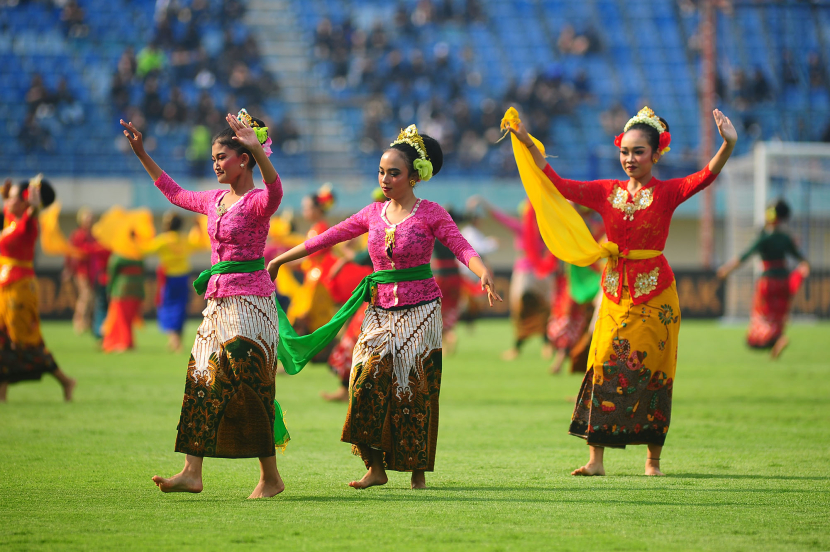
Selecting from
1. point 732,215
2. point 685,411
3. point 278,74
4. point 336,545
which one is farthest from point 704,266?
point 336,545

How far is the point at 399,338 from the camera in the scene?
18.2 feet

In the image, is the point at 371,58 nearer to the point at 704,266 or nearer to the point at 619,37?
the point at 619,37

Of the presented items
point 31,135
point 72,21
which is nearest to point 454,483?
point 31,135

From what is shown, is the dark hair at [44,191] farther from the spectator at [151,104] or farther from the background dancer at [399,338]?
the spectator at [151,104]

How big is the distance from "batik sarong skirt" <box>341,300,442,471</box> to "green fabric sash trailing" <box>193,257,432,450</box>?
0.16 meters

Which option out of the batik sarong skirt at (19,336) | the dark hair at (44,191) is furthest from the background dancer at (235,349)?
the batik sarong skirt at (19,336)

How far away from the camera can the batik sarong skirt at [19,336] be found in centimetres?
912

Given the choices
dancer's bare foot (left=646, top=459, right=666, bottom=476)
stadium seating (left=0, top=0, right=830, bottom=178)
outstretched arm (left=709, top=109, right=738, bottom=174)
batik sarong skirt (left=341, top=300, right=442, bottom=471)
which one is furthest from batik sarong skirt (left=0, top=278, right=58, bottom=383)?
stadium seating (left=0, top=0, right=830, bottom=178)

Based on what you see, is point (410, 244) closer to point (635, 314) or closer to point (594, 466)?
point (635, 314)

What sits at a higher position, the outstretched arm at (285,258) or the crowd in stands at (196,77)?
the crowd in stands at (196,77)

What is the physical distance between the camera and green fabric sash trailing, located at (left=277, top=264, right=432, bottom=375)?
5594mm

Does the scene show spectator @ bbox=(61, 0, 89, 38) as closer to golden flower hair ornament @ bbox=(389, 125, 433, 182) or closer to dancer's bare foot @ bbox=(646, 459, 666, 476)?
golden flower hair ornament @ bbox=(389, 125, 433, 182)

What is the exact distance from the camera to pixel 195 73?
25609 mm

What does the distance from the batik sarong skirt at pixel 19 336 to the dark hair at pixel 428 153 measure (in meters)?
4.73
